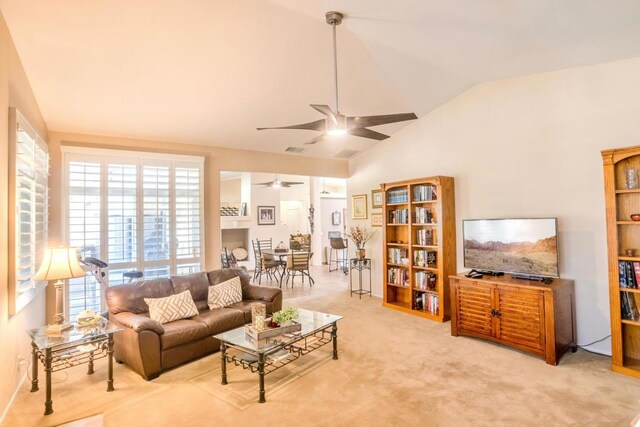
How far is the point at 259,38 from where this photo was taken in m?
3.12

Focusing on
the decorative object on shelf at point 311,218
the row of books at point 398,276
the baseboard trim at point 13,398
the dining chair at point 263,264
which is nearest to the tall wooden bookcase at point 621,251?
the row of books at point 398,276

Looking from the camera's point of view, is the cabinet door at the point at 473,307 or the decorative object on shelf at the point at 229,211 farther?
the decorative object on shelf at the point at 229,211

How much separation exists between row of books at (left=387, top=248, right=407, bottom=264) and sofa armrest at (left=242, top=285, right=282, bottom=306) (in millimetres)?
2051

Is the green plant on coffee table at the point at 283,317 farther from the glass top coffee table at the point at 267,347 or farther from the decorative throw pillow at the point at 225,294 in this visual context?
the decorative throw pillow at the point at 225,294

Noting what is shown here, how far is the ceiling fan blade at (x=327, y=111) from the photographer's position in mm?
2639

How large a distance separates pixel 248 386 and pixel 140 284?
1751mm

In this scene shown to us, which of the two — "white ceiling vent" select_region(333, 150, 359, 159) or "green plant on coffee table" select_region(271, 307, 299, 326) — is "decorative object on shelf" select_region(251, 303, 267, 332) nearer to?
"green plant on coffee table" select_region(271, 307, 299, 326)

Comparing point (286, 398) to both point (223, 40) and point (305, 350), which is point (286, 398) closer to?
point (305, 350)

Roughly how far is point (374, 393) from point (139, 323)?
216 cm

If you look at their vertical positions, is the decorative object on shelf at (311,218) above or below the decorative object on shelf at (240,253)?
above

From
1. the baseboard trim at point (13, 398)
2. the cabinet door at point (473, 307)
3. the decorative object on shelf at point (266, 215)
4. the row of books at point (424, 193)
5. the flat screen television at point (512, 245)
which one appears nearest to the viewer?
the baseboard trim at point (13, 398)

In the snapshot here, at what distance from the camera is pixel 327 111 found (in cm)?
267

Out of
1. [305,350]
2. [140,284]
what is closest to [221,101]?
[140,284]

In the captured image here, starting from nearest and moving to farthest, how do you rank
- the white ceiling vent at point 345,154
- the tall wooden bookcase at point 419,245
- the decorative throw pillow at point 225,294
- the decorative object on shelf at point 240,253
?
the decorative throw pillow at point 225,294 < the tall wooden bookcase at point 419,245 < the white ceiling vent at point 345,154 < the decorative object on shelf at point 240,253
